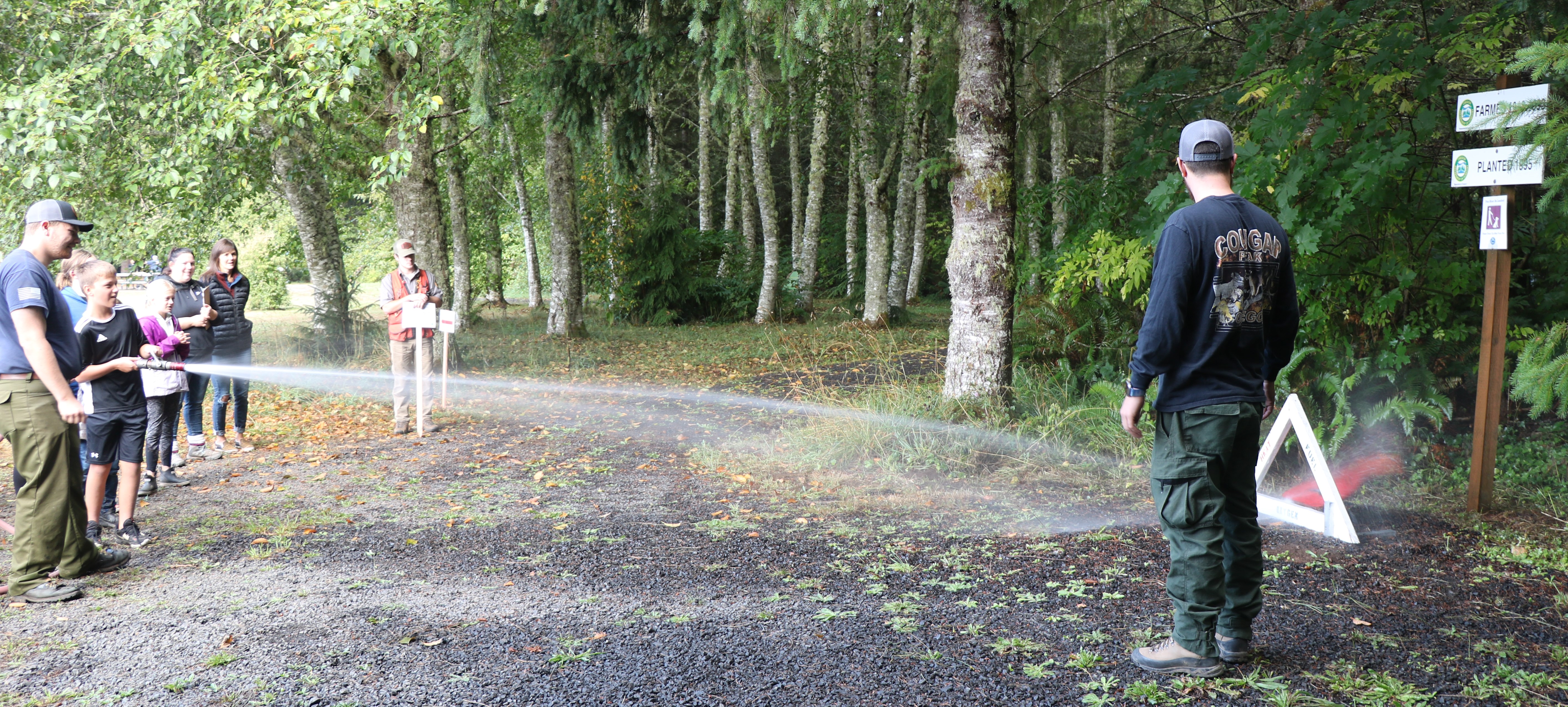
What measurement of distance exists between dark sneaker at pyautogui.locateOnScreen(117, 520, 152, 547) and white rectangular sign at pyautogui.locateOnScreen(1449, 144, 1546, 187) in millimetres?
8255

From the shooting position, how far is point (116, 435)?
213 inches

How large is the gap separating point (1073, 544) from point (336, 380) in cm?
1154

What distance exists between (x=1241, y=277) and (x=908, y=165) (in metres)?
15.3

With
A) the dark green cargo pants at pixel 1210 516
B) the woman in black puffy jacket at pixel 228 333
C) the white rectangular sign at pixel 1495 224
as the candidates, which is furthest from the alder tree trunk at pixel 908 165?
the dark green cargo pants at pixel 1210 516

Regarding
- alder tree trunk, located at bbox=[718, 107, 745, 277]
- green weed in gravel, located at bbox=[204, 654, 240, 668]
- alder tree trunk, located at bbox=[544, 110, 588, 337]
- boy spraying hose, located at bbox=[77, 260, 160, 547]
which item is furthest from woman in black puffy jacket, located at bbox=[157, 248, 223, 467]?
alder tree trunk, located at bbox=[718, 107, 745, 277]

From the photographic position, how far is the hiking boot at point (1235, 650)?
3600mm

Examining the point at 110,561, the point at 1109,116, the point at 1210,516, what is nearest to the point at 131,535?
the point at 110,561

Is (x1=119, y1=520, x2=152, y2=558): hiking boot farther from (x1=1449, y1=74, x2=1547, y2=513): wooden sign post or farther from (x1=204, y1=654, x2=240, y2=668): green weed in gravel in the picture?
(x1=1449, y1=74, x2=1547, y2=513): wooden sign post

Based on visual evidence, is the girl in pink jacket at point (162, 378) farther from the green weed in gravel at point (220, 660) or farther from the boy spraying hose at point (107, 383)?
the green weed in gravel at point (220, 660)

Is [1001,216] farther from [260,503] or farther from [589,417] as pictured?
[260,503]

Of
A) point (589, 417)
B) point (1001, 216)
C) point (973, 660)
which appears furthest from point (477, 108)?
point (973, 660)

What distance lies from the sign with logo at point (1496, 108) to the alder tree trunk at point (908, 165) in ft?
24.4

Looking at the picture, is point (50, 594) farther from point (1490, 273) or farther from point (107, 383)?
point (1490, 273)

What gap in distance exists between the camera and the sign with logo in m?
4.84
